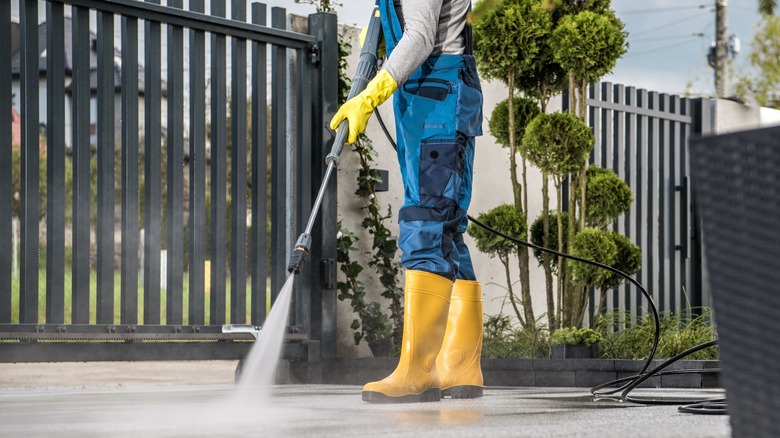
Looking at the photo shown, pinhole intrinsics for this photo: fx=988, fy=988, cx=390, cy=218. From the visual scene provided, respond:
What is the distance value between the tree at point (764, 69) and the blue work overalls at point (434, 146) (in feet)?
59.8

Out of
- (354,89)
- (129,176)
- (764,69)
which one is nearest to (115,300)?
(129,176)

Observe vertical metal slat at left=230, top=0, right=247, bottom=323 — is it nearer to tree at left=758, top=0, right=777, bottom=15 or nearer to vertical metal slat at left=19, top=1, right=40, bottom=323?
vertical metal slat at left=19, top=1, right=40, bottom=323

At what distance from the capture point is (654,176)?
759 cm

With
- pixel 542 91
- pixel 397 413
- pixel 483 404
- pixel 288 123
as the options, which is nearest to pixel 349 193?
pixel 288 123

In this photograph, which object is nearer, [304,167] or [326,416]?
[326,416]

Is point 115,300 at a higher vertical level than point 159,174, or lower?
lower

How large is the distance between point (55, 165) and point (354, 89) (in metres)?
1.45

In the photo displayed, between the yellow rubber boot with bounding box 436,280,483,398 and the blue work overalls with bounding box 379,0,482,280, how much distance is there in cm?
20

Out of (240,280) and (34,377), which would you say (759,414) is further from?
(34,377)

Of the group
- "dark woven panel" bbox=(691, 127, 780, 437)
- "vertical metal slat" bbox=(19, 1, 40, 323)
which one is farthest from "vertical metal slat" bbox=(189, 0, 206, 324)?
"dark woven panel" bbox=(691, 127, 780, 437)

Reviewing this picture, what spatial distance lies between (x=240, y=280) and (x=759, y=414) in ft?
11.8

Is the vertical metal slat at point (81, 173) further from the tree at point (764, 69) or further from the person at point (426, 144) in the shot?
the tree at point (764, 69)

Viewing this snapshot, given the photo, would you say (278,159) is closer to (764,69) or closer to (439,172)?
(439,172)

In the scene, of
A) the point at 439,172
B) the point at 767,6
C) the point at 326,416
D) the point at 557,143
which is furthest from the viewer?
the point at 557,143
